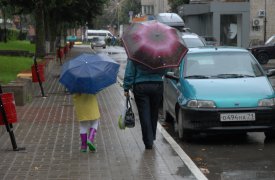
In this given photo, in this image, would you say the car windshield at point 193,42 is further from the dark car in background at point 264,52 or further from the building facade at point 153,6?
the building facade at point 153,6

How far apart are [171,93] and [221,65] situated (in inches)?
44.4

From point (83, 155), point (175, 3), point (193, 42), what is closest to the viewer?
point (83, 155)

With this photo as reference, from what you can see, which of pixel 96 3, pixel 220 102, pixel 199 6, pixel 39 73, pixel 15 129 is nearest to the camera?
pixel 220 102

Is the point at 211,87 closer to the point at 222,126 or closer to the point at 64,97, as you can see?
the point at 222,126

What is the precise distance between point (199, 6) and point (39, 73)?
37.4 metres

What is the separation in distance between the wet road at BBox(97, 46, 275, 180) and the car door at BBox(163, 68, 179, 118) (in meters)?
0.50

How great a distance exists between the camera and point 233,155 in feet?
30.0

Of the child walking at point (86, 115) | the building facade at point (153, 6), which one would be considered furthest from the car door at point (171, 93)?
the building facade at point (153, 6)

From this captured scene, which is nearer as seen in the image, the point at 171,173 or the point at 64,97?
the point at 171,173

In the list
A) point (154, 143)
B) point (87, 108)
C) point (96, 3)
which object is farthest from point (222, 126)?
point (96, 3)

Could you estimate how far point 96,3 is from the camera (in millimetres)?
41656

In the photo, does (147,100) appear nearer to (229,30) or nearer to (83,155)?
(83,155)

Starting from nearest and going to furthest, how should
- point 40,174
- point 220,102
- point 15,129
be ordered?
point 40,174, point 220,102, point 15,129

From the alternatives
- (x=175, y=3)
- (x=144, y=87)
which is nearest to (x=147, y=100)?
(x=144, y=87)
